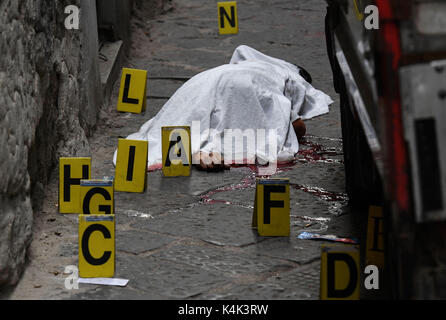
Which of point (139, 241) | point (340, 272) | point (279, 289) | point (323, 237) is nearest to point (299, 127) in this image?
point (323, 237)

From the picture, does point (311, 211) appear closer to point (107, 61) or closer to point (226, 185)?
point (226, 185)

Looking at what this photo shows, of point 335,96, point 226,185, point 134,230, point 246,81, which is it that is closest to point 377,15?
point 134,230

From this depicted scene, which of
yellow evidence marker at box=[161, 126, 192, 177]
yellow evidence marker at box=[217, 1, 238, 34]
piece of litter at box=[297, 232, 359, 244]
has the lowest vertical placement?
piece of litter at box=[297, 232, 359, 244]

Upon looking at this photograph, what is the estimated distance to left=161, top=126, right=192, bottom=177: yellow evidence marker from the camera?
4.62 m

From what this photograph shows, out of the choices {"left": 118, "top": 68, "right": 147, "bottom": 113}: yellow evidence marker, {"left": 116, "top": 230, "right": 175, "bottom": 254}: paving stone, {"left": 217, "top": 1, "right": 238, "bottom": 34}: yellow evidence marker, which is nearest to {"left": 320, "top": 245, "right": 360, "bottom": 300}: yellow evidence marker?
{"left": 116, "top": 230, "right": 175, "bottom": 254}: paving stone

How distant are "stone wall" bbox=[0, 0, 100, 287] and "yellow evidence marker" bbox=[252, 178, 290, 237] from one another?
987 mm

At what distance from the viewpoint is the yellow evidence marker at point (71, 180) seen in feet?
13.0

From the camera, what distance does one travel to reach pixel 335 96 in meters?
6.35

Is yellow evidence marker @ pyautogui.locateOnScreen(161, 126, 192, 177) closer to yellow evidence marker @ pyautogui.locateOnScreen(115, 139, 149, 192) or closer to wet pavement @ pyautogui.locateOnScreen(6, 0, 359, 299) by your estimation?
wet pavement @ pyautogui.locateOnScreen(6, 0, 359, 299)

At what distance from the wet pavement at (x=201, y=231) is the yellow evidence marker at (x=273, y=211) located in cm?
4

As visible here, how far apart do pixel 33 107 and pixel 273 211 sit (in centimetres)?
118

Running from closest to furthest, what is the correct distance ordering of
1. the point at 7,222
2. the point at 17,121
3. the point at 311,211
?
the point at 7,222
the point at 17,121
the point at 311,211

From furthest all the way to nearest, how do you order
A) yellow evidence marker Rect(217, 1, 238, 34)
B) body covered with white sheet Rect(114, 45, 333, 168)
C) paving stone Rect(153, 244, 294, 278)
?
yellow evidence marker Rect(217, 1, 238, 34), body covered with white sheet Rect(114, 45, 333, 168), paving stone Rect(153, 244, 294, 278)

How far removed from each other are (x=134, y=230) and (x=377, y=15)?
1890 mm
